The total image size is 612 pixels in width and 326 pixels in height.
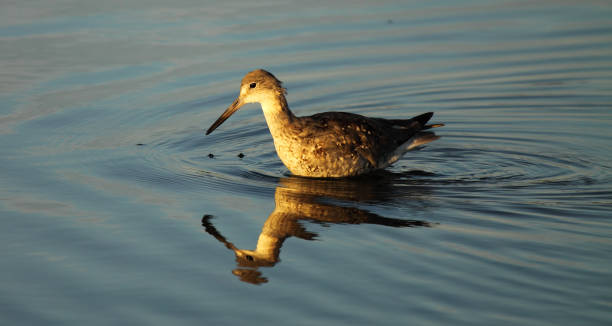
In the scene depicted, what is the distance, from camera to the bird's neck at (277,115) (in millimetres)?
9656

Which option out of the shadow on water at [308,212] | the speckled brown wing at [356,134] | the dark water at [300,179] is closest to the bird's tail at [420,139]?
the speckled brown wing at [356,134]

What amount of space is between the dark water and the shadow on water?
0.10ft

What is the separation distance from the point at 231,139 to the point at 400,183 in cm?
274

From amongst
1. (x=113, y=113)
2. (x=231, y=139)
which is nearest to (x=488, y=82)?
(x=231, y=139)

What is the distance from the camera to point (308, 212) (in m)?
8.34

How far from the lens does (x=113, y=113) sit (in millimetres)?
11688

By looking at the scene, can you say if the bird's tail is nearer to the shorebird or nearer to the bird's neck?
the shorebird

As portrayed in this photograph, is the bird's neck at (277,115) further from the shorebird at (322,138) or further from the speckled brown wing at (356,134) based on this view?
the speckled brown wing at (356,134)

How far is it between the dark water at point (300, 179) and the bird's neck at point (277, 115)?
21.6 inches

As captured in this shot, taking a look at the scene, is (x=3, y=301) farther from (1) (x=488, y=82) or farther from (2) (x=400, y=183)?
(1) (x=488, y=82)

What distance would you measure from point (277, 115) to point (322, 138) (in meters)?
0.60

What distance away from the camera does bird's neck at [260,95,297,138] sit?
966cm

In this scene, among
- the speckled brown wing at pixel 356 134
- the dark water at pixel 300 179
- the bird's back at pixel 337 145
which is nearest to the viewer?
the dark water at pixel 300 179

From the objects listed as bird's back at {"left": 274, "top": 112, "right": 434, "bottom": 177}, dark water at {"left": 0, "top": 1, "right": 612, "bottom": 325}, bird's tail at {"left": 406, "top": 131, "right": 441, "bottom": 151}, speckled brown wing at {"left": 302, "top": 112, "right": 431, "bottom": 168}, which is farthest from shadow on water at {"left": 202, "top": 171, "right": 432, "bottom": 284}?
bird's tail at {"left": 406, "top": 131, "right": 441, "bottom": 151}
